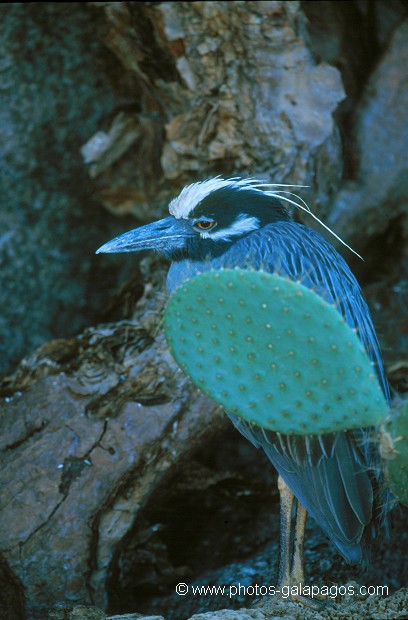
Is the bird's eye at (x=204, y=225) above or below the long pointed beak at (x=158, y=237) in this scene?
below

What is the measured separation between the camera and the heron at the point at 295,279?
94.7 inches

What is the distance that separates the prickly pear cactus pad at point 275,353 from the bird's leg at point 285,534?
0.69m

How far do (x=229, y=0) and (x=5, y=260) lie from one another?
1.70m

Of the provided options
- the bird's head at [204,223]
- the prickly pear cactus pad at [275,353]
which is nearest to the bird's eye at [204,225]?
the bird's head at [204,223]

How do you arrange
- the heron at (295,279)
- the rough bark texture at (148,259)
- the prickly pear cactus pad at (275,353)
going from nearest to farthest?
the prickly pear cactus pad at (275,353), the heron at (295,279), the rough bark texture at (148,259)

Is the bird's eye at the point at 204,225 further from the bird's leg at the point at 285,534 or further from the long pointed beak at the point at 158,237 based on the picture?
the bird's leg at the point at 285,534

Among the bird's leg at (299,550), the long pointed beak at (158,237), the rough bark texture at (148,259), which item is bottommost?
the bird's leg at (299,550)

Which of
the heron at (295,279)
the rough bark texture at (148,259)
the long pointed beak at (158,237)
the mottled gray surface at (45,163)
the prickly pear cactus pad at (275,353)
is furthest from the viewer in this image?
the mottled gray surface at (45,163)

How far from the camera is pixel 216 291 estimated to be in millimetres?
1987

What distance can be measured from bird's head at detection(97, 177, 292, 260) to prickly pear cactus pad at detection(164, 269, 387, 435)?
0.58 meters

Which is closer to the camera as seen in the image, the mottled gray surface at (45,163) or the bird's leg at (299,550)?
the bird's leg at (299,550)

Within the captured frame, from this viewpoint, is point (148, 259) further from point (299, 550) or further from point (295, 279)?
point (299, 550)

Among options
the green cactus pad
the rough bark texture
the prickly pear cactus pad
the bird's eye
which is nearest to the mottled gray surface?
the rough bark texture

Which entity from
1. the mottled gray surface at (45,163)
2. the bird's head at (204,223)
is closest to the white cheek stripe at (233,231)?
the bird's head at (204,223)
